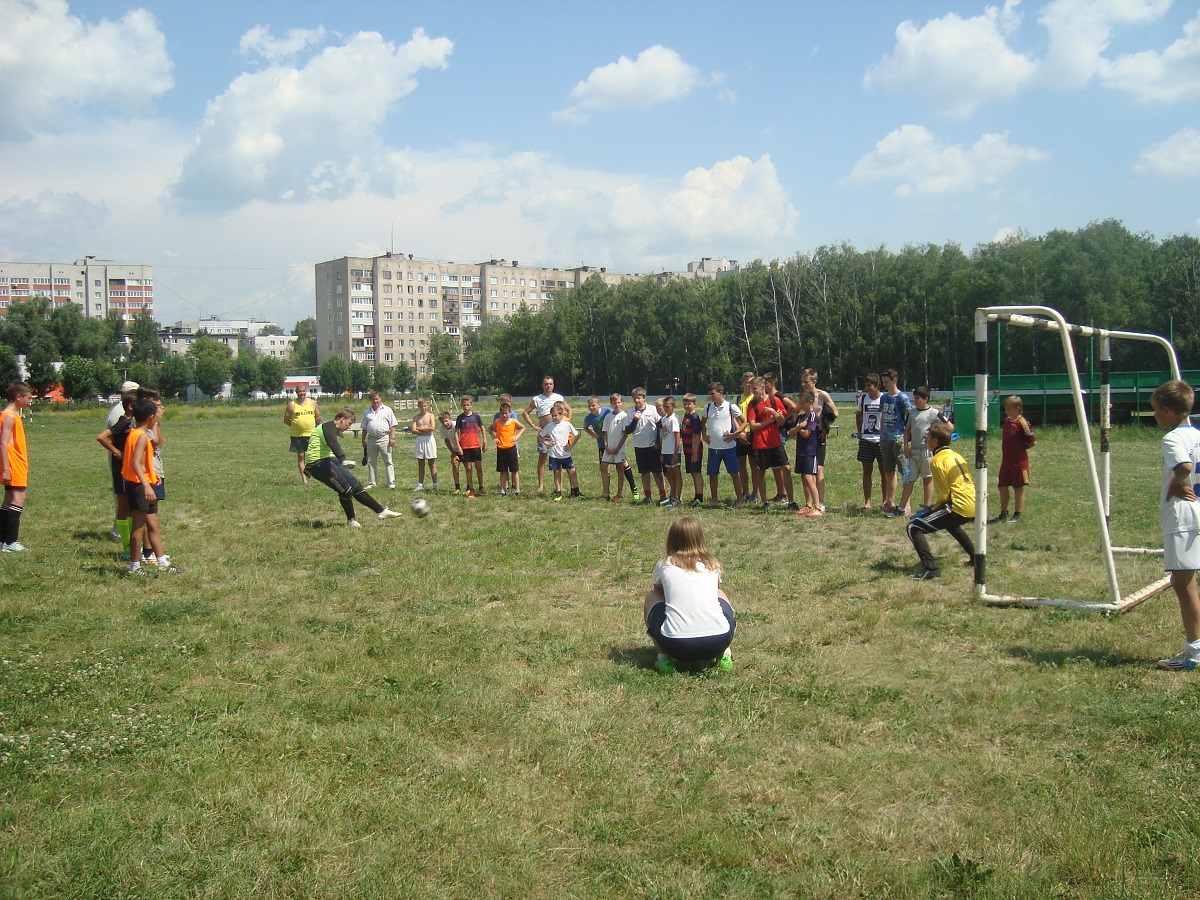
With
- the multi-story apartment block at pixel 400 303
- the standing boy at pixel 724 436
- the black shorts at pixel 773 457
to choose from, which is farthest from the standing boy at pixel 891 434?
the multi-story apartment block at pixel 400 303

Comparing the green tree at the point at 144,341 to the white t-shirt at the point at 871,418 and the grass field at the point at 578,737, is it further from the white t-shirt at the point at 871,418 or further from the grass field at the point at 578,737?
the grass field at the point at 578,737

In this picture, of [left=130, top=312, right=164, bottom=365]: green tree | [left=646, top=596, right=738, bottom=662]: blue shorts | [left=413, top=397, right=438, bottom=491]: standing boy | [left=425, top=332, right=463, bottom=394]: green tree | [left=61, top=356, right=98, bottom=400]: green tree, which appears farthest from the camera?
[left=130, top=312, right=164, bottom=365]: green tree

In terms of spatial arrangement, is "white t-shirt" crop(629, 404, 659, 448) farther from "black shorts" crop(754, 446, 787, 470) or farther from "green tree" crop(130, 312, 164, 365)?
"green tree" crop(130, 312, 164, 365)

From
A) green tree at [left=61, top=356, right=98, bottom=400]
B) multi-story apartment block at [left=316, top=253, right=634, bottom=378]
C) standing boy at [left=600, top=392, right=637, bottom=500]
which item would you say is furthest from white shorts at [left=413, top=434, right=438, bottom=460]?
multi-story apartment block at [left=316, top=253, right=634, bottom=378]

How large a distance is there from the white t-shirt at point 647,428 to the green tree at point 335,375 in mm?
102047

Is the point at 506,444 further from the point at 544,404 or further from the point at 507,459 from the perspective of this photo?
the point at 544,404

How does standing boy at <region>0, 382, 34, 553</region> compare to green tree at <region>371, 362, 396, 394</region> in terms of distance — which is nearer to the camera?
standing boy at <region>0, 382, 34, 553</region>

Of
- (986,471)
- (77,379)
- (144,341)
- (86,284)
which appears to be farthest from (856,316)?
(86,284)

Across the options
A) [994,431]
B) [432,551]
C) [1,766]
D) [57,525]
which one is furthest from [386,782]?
[994,431]

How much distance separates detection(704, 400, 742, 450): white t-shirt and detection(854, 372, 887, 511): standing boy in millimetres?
1848

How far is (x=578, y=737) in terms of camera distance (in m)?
4.84

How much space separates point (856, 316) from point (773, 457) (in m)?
56.5

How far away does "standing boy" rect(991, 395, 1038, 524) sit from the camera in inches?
451

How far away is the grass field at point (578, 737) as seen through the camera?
3.57 metres
